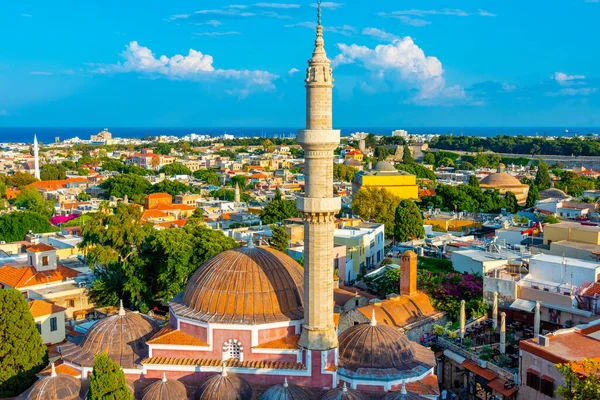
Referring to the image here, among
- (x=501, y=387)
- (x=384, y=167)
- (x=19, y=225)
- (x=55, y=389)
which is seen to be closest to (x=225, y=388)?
(x=55, y=389)

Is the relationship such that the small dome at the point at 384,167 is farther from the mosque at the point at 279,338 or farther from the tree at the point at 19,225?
the mosque at the point at 279,338

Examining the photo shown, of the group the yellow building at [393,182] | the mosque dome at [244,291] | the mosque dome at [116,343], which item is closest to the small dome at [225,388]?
the mosque dome at [244,291]

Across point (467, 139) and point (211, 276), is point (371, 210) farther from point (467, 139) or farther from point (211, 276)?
point (467, 139)

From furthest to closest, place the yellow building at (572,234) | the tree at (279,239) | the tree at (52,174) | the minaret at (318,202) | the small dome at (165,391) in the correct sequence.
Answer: the tree at (52,174) → the tree at (279,239) → the yellow building at (572,234) → the minaret at (318,202) → the small dome at (165,391)

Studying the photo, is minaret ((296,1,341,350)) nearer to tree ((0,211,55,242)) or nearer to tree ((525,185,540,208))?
tree ((0,211,55,242))

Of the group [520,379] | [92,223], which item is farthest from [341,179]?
[520,379]

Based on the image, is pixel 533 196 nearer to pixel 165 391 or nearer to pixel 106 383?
pixel 165 391

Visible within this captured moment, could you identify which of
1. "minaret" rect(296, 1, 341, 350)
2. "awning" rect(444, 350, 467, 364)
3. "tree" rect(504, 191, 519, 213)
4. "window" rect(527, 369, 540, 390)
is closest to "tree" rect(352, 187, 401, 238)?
"tree" rect(504, 191, 519, 213)
